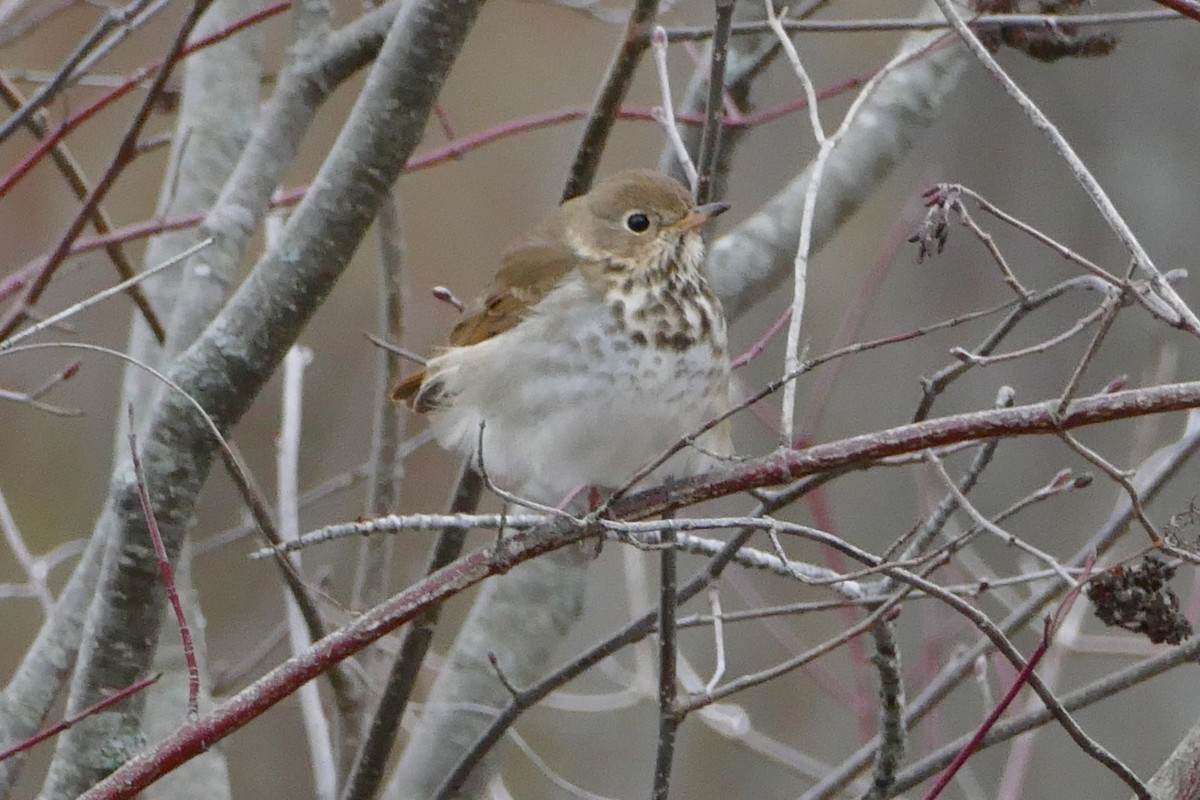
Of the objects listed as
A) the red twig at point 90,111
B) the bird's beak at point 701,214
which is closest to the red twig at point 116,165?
the red twig at point 90,111

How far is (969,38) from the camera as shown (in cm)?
160

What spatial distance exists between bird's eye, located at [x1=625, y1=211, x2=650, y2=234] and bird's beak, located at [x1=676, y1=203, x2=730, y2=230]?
0.05 metres

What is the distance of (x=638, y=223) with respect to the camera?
2799 mm

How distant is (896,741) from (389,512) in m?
1.36

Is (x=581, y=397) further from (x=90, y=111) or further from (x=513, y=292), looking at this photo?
(x=90, y=111)

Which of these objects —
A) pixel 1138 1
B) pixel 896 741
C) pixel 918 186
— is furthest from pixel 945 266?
pixel 896 741

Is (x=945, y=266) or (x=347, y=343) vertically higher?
(x=347, y=343)

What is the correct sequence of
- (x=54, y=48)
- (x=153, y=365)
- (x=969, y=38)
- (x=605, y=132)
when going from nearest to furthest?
(x=969, y=38) < (x=605, y=132) < (x=153, y=365) < (x=54, y=48)

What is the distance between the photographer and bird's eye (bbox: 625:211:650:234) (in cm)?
279

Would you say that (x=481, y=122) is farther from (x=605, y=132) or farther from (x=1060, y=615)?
(x=1060, y=615)

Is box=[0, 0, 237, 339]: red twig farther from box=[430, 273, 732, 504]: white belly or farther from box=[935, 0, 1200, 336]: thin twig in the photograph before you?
box=[935, 0, 1200, 336]: thin twig

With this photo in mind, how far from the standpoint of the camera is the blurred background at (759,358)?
4.98 m

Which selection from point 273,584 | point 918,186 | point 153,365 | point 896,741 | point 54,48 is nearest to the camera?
point 896,741

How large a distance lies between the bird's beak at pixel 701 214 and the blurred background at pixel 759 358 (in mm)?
572
